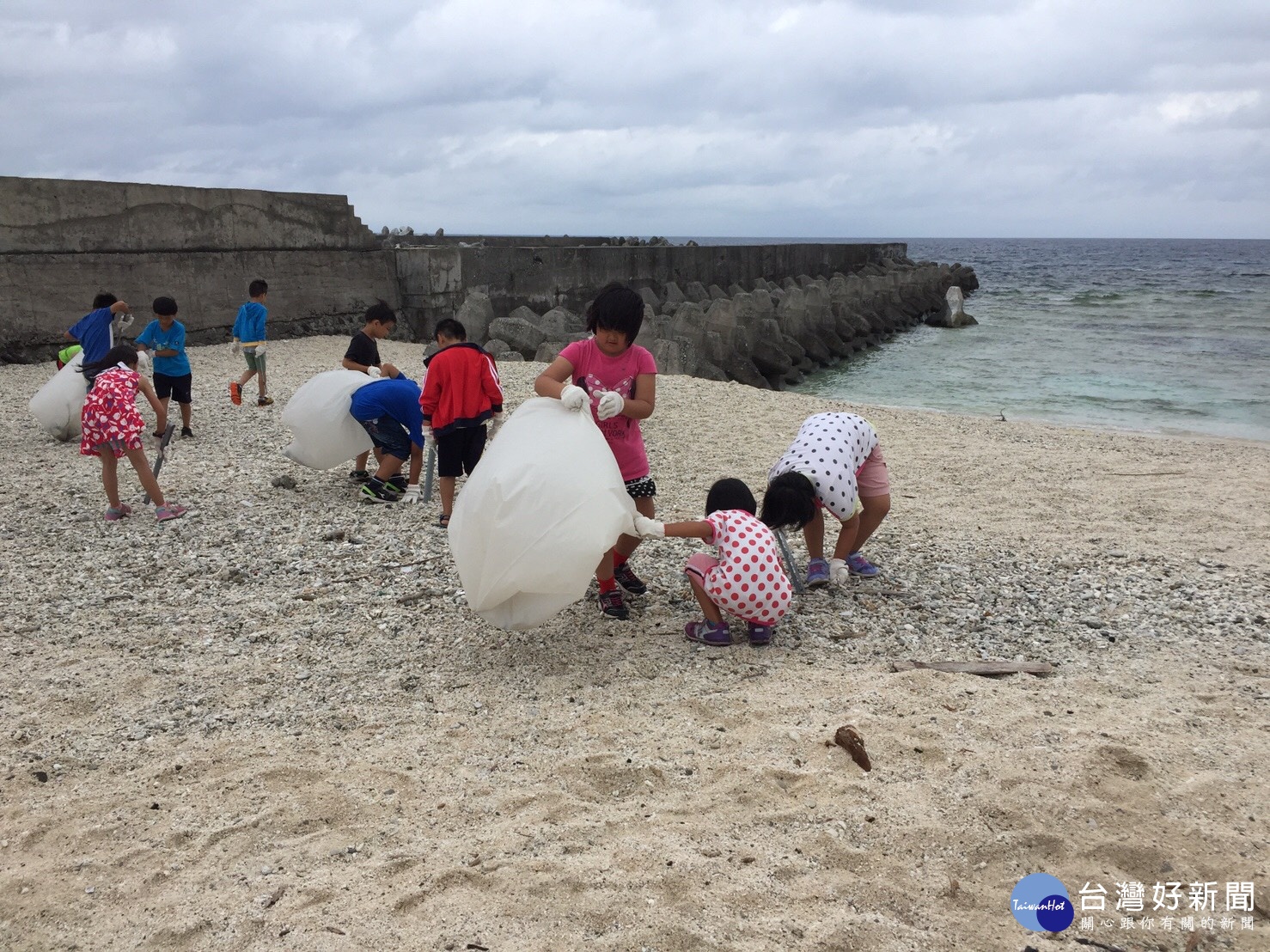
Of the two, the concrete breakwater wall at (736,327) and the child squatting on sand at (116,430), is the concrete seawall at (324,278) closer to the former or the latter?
the concrete breakwater wall at (736,327)

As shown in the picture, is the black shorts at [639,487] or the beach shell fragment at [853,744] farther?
the black shorts at [639,487]

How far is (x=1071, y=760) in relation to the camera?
2.87 m

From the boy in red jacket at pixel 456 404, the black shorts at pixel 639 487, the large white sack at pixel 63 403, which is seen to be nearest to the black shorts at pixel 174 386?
the large white sack at pixel 63 403

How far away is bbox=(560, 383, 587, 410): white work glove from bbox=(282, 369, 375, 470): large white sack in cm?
286

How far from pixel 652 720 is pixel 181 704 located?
1.69 metres

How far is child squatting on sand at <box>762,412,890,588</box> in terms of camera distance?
3994 millimetres

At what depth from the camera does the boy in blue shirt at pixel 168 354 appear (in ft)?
25.0

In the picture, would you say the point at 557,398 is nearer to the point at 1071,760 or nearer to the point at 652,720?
the point at 652,720

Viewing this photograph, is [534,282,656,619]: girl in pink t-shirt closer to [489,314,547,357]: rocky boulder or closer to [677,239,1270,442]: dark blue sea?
[489,314,547,357]: rocky boulder

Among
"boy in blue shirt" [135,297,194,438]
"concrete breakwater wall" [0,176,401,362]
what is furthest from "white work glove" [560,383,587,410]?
"concrete breakwater wall" [0,176,401,362]

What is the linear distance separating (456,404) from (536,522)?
219 centimetres

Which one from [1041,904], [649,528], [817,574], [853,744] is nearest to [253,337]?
[817,574]

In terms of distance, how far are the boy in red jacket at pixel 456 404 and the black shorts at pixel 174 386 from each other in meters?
3.20

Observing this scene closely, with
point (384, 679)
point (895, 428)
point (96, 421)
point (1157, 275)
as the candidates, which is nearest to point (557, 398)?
point (384, 679)
